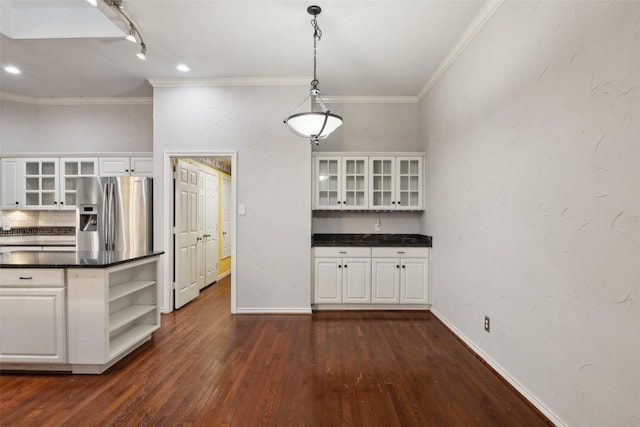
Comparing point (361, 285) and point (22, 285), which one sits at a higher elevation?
point (22, 285)

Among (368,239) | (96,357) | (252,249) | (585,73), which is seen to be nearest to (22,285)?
(96,357)

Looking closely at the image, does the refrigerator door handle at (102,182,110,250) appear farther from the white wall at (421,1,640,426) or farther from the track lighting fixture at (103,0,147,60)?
the white wall at (421,1,640,426)

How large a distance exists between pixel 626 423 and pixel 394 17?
312 centimetres

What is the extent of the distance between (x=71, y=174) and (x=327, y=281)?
3.98 meters

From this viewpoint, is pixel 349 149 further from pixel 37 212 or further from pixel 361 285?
pixel 37 212

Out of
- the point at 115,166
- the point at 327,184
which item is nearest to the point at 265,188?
the point at 327,184

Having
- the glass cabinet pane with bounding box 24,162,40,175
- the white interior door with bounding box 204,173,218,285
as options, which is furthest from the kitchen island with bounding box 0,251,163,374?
the white interior door with bounding box 204,173,218,285

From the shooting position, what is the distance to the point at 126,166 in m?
4.31

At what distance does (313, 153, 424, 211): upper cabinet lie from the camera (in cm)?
435

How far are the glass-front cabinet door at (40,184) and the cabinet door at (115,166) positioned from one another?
70 cm

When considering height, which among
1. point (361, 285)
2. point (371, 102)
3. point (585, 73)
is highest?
point (371, 102)

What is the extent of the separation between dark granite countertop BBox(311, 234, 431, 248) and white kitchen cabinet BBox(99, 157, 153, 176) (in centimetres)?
256

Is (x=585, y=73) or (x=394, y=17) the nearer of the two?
(x=585, y=73)

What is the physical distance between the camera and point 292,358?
8.95 feet
